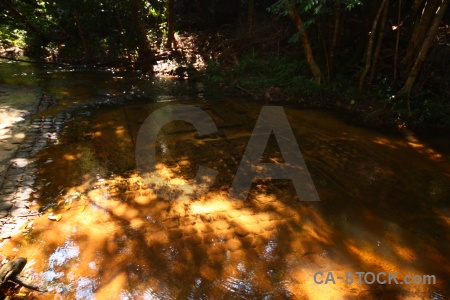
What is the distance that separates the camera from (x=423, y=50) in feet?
19.6

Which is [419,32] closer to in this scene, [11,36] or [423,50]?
[423,50]

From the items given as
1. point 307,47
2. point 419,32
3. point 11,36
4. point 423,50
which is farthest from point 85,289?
point 11,36

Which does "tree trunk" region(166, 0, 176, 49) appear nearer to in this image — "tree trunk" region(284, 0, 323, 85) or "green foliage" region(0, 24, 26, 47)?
"tree trunk" region(284, 0, 323, 85)

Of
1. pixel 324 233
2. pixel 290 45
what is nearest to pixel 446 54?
pixel 290 45

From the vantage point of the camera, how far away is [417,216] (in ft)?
11.3

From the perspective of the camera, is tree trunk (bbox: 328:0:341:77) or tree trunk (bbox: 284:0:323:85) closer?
tree trunk (bbox: 284:0:323:85)

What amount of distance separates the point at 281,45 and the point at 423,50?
15.7 ft

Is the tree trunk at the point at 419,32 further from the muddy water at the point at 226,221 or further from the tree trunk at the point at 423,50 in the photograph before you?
the muddy water at the point at 226,221

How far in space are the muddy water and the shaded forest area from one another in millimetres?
1964

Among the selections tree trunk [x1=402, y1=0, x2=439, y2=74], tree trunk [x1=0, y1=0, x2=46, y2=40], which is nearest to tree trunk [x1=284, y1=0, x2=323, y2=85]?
tree trunk [x1=402, y1=0, x2=439, y2=74]

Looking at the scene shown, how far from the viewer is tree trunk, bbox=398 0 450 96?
5.55 meters

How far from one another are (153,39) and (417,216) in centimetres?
1070

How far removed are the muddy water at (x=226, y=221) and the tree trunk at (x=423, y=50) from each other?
1635mm

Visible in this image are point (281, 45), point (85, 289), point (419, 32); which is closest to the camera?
point (85, 289)
